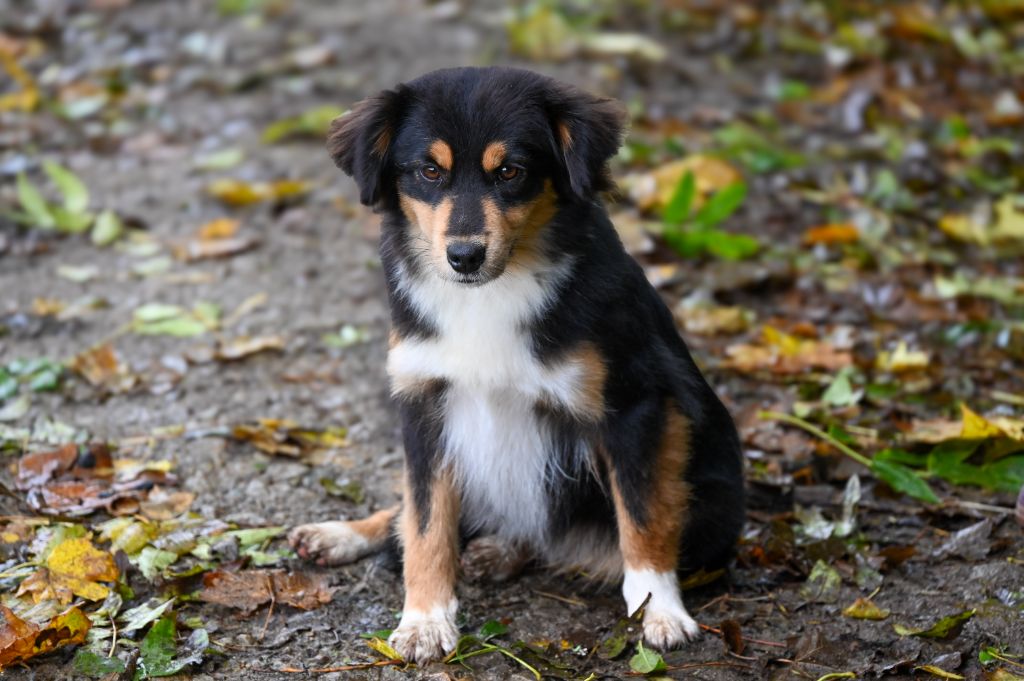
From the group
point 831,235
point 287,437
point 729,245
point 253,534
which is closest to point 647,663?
point 253,534

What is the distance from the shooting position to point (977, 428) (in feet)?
15.1

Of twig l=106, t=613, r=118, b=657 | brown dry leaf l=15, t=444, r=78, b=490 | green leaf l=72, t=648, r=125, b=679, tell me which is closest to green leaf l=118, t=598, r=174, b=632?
twig l=106, t=613, r=118, b=657

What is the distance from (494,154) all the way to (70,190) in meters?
4.43

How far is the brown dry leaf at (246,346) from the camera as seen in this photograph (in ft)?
19.2

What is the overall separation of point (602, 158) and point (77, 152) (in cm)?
555

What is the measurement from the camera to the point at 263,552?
429 centimetres

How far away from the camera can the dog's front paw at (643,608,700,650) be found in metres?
3.85

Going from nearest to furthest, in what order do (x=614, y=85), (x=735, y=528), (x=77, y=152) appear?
(x=735, y=528) < (x=77, y=152) < (x=614, y=85)

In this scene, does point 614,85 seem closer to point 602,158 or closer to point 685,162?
point 685,162

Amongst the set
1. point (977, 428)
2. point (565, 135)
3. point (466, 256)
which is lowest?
point (977, 428)

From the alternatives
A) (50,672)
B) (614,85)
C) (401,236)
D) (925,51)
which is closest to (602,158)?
(401,236)

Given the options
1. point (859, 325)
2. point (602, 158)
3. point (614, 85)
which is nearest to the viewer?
point (602, 158)

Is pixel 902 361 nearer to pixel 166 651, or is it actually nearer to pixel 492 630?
pixel 492 630

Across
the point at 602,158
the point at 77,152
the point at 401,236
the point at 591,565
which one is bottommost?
the point at 591,565
